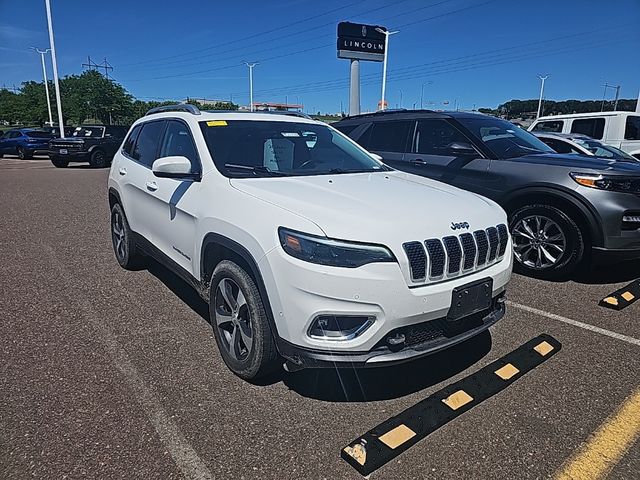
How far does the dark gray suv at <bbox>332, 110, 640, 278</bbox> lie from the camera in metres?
4.52

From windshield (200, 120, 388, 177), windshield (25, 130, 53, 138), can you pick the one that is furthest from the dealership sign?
windshield (200, 120, 388, 177)

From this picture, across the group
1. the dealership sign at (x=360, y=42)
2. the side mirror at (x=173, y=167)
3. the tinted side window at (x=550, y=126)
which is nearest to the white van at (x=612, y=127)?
the tinted side window at (x=550, y=126)

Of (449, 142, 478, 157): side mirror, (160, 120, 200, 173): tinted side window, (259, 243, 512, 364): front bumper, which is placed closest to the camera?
(259, 243, 512, 364): front bumper

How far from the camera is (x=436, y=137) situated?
5.79 metres

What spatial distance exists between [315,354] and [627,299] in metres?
3.60

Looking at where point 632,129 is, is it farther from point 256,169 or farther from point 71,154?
point 71,154

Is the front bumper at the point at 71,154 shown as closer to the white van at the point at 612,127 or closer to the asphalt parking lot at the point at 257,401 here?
the asphalt parking lot at the point at 257,401

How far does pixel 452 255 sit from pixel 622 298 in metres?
2.84

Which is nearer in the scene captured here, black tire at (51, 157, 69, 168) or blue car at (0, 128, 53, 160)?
black tire at (51, 157, 69, 168)

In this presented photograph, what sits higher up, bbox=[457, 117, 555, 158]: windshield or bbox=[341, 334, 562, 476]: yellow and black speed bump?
bbox=[457, 117, 555, 158]: windshield

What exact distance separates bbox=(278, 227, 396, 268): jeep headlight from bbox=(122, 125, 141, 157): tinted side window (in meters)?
3.41

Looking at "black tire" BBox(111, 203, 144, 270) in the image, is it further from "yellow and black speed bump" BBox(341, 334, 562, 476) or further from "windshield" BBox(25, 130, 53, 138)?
"windshield" BBox(25, 130, 53, 138)

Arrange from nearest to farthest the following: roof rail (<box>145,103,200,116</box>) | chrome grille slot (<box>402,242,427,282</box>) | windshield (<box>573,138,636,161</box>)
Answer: chrome grille slot (<box>402,242,427,282</box>) < roof rail (<box>145,103,200,116</box>) < windshield (<box>573,138,636,161</box>)

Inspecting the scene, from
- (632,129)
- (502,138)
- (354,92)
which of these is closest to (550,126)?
(632,129)
